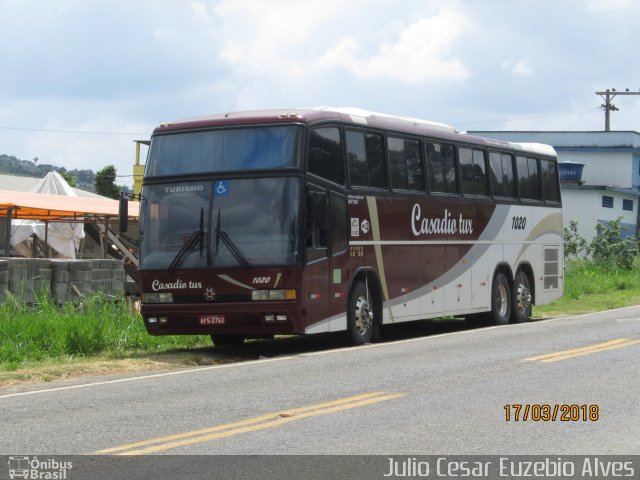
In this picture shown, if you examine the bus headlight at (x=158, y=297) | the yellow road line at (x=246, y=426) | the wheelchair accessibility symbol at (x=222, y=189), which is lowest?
the yellow road line at (x=246, y=426)

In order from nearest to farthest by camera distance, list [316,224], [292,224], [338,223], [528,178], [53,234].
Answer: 1. [292,224]
2. [316,224]
3. [338,223]
4. [528,178]
5. [53,234]

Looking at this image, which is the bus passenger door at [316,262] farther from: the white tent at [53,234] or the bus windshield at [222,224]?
the white tent at [53,234]

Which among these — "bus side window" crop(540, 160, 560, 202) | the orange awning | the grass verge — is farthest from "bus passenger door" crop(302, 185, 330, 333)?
the grass verge

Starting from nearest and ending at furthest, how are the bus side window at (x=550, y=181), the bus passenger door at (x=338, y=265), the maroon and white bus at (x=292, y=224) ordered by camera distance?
the maroon and white bus at (x=292, y=224)
the bus passenger door at (x=338, y=265)
the bus side window at (x=550, y=181)

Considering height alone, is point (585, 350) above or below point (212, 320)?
below

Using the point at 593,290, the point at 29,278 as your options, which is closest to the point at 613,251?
the point at 593,290

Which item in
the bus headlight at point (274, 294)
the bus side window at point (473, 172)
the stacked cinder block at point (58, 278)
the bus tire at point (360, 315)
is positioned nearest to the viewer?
the bus headlight at point (274, 294)

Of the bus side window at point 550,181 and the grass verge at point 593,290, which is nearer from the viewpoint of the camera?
the bus side window at point 550,181

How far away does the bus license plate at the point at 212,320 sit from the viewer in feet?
53.4

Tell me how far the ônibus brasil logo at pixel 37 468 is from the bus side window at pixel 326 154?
9.09 m

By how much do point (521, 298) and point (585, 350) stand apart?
29.7 ft

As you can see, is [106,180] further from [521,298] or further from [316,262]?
[316,262]

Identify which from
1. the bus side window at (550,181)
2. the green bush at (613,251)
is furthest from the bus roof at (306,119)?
the green bush at (613,251)

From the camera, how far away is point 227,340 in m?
18.5
